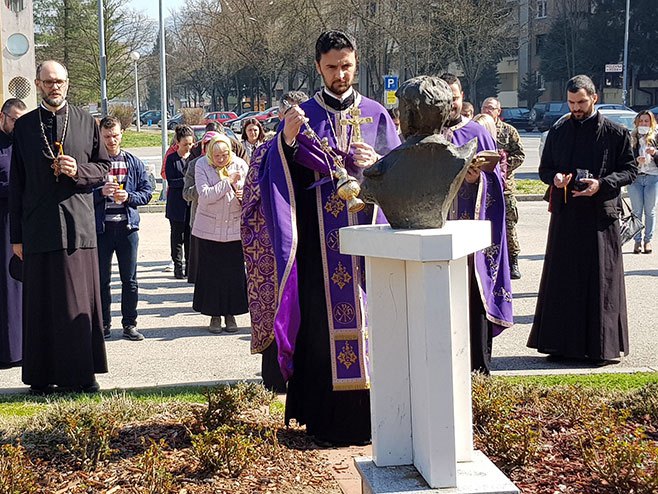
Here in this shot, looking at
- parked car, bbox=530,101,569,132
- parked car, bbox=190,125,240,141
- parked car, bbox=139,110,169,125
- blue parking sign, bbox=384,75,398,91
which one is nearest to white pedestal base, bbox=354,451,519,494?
parked car, bbox=190,125,240,141

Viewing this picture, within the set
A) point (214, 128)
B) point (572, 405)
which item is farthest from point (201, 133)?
point (572, 405)

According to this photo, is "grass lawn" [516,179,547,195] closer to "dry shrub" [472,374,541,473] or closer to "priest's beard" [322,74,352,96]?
"dry shrub" [472,374,541,473]

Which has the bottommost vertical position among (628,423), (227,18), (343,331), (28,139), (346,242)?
(628,423)

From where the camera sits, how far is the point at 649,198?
14023mm

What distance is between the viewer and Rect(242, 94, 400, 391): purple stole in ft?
18.1

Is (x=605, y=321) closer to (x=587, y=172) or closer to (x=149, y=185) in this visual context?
(x=587, y=172)

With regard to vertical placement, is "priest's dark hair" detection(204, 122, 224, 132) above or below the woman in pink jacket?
above

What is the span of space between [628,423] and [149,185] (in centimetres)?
569

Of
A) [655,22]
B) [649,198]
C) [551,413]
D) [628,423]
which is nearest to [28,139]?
[551,413]

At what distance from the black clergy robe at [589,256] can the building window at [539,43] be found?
59155 millimetres

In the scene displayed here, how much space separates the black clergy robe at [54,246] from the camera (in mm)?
6887

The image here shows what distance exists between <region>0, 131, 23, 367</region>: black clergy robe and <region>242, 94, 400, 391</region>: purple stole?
125 inches

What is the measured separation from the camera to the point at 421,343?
405 centimetres

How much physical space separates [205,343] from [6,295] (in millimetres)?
1902
